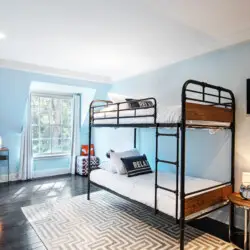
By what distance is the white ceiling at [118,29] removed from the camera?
77.8 inches

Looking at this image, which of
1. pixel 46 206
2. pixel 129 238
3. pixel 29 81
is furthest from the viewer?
pixel 29 81

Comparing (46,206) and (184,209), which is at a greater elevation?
(184,209)

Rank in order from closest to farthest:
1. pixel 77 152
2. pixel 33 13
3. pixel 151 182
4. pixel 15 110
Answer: pixel 33 13, pixel 151 182, pixel 15 110, pixel 77 152

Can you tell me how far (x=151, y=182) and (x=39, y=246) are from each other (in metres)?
1.50

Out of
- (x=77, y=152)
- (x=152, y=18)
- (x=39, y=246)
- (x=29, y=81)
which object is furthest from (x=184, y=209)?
(x=77, y=152)

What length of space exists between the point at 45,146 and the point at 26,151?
0.66 m

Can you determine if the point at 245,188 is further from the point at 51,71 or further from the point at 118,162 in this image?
the point at 51,71

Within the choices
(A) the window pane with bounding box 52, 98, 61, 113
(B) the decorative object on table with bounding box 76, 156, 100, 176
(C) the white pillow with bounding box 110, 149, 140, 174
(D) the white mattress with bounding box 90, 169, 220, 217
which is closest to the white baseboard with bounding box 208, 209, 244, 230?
(D) the white mattress with bounding box 90, 169, 220, 217

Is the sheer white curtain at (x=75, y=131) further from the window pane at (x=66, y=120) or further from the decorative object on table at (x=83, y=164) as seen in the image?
the window pane at (x=66, y=120)

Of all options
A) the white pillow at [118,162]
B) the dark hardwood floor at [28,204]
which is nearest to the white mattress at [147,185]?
the white pillow at [118,162]

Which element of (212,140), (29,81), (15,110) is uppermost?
(29,81)

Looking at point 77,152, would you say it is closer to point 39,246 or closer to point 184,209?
point 39,246

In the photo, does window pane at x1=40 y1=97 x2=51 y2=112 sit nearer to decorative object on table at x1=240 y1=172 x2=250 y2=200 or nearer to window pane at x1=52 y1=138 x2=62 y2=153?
window pane at x1=52 y1=138 x2=62 y2=153

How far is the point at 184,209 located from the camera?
2.17 m
